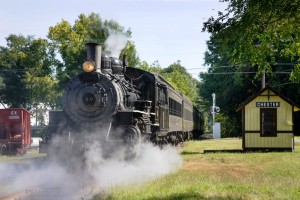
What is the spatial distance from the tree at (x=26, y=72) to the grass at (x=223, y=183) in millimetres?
36212

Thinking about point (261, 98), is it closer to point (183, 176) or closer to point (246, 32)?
point (183, 176)

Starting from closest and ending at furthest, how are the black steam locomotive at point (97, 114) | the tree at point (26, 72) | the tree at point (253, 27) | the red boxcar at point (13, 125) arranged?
the tree at point (253, 27) < the black steam locomotive at point (97, 114) < the red boxcar at point (13, 125) < the tree at point (26, 72)

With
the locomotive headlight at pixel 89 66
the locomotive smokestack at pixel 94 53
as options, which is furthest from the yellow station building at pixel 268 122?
the locomotive headlight at pixel 89 66

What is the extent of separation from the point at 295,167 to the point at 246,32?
8.03 m

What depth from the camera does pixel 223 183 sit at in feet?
39.8

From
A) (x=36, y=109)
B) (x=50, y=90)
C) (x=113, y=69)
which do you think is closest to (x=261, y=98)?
(x=113, y=69)

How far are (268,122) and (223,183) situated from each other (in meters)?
13.7

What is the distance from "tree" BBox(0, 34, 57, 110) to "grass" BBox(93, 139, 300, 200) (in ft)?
119

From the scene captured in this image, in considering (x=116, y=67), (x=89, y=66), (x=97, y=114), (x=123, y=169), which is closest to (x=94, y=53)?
(x=89, y=66)

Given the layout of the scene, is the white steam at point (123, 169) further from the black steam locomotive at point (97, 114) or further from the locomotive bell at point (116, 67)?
the locomotive bell at point (116, 67)

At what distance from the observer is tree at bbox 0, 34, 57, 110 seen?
5397 cm

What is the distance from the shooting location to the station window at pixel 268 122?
24.9 m

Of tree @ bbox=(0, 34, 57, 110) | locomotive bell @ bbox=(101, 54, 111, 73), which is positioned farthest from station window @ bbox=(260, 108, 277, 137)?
tree @ bbox=(0, 34, 57, 110)

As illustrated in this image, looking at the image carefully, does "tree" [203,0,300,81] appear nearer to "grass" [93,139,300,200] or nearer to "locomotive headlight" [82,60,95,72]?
"grass" [93,139,300,200]
